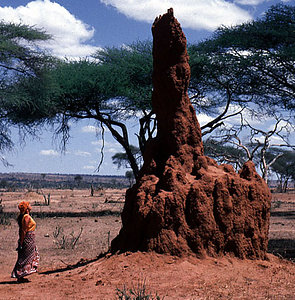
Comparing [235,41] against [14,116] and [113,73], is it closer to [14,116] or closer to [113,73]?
[113,73]

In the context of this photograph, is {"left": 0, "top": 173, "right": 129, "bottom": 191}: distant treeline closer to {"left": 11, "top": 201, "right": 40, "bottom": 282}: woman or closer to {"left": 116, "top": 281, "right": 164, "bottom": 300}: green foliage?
{"left": 11, "top": 201, "right": 40, "bottom": 282}: woman

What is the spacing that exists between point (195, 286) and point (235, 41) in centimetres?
1154

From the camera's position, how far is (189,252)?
6457 mm

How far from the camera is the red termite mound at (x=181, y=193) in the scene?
21.3 feet

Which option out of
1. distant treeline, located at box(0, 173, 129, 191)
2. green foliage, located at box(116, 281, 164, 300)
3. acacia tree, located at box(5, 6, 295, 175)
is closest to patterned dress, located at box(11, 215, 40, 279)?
green foliage, located at box(116, 281, 164, 300)

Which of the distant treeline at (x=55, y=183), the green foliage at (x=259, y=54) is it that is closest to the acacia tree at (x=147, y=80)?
the green foliage at (x=259, y=54)

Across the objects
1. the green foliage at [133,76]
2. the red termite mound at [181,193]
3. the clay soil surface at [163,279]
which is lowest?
the clay soil surface at [163,279]

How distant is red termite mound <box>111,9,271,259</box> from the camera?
6484mm

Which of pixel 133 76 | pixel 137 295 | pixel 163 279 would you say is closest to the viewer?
pixel 137 295

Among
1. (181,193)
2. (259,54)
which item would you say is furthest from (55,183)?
(181,193)

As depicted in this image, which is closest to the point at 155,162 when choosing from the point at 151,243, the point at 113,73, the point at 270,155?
the point at 151,243

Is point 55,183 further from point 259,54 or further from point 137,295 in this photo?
point 137,295

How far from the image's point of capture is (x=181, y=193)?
6609mm

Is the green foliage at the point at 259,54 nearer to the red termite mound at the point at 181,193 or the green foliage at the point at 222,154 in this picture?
the green foliage at the point at 222,154
